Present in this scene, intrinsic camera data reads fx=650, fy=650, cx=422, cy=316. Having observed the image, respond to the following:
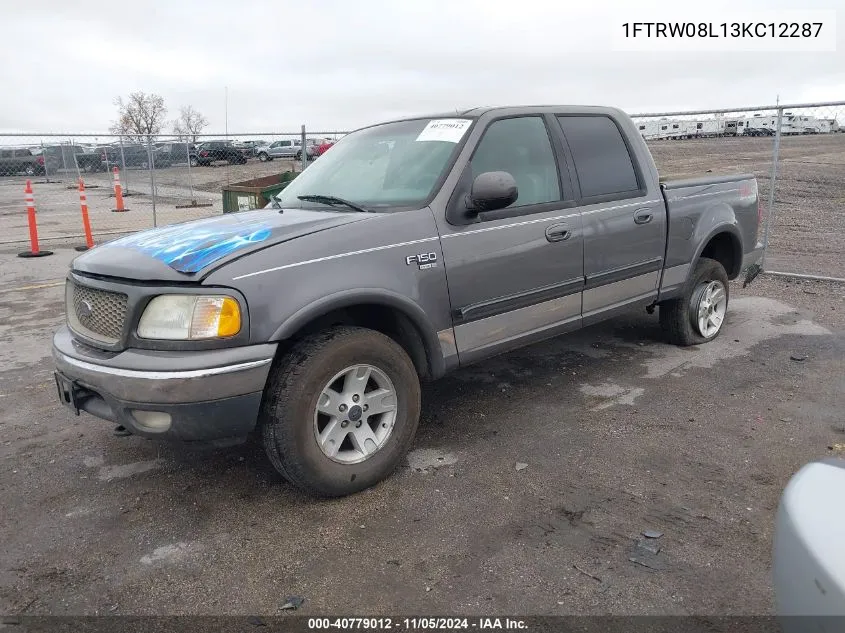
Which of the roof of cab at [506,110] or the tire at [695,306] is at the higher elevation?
the roof of cab at [506,110]

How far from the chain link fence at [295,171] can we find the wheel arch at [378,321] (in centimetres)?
363

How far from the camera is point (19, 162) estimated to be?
27.2 metres

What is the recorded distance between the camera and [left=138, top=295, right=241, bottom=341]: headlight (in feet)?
9.36

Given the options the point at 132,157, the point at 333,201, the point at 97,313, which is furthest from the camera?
the point at 132,157

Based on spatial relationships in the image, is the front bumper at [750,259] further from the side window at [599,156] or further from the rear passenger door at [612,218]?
the side window at [599,156]

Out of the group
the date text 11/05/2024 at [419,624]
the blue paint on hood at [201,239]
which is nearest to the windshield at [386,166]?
the blue paint on hood at [201,239]

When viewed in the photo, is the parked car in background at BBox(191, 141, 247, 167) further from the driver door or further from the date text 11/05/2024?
the date text 11/05/2024

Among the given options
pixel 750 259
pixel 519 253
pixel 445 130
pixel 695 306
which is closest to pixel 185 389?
pixel 519 253

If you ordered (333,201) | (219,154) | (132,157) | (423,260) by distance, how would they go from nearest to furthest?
(423,260) < (333,201) < (132,157) < (219,154)

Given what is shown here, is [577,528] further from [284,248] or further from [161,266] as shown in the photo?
[161,266]

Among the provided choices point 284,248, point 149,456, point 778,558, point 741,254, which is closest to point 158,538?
point 149,456

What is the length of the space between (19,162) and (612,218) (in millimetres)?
29661

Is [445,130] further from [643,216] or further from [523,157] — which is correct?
[643,216]

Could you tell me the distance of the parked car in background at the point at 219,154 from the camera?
31242 millimetres
